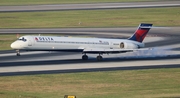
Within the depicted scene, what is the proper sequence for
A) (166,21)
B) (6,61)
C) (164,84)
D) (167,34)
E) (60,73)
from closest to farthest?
(164,84) < (60,73) < (6,61) < (167,34) < (166,21)

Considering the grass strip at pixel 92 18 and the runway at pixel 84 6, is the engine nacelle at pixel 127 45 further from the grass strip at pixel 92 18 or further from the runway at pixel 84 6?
the runway at pixel 84 6

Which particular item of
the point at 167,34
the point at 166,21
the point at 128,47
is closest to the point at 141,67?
the point at 128,47

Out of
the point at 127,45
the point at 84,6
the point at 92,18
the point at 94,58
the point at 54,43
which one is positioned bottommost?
the point at 94,58

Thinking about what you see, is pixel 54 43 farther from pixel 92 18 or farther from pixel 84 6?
pixel 84 6

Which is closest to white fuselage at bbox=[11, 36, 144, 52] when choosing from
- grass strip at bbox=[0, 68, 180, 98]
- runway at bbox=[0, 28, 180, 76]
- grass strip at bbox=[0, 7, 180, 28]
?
runway at bbox=[0, 28, 180, 76]

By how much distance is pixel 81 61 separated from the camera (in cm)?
6938

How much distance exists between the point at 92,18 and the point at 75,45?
5133 centimetres

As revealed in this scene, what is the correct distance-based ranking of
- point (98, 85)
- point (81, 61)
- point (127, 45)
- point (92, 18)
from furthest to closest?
1. point (92, 18)
2. point (127, 45)
3. point (81, 61)
4. point (98, 85)

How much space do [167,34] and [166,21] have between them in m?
15.4

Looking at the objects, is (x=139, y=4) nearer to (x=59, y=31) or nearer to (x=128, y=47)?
(x=59, y=31)

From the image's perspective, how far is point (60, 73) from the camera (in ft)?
193

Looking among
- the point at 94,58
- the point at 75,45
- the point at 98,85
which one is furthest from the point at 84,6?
the point at 98,85

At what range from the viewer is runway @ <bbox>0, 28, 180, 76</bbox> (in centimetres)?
6194

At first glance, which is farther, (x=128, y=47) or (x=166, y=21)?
(x=166, y=21)
